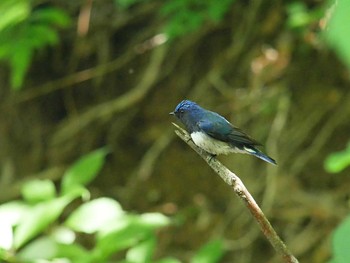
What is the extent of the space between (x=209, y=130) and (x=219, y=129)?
0.03 metres

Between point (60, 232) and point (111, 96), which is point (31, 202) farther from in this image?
point (111, 96)

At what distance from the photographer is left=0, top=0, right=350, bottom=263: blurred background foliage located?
317cm

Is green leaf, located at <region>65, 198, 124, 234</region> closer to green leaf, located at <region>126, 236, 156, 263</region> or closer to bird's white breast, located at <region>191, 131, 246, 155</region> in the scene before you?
green leaf, located at <region>126, 236, 156, 263</region>

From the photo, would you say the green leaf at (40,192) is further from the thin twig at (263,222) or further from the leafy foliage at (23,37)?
the thin twig at (263,222)

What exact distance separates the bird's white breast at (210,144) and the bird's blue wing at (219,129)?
0.03 feet

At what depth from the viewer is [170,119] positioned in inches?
134

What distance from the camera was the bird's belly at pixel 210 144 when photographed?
1.21 meters

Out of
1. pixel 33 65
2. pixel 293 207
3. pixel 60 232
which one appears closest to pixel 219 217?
pixel 293 207

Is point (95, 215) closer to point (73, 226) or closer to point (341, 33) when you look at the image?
point (73, 226)

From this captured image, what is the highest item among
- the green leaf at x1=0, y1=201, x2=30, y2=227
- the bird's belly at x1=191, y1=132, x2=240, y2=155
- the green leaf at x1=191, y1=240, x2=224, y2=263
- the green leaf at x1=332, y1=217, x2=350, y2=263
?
the green leaf at x1=0, y1=201, x2=30, y2=227

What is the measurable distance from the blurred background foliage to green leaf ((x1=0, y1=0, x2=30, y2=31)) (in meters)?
0.86

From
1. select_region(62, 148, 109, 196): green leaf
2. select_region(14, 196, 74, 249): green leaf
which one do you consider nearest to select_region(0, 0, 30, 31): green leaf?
select_region(62, 148, 109, 196): green leaf

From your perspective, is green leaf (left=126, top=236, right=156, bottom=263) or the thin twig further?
green leaf (left=126, top=236, right=156, bottom=263)

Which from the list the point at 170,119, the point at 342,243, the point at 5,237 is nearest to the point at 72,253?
the point at 5,237
